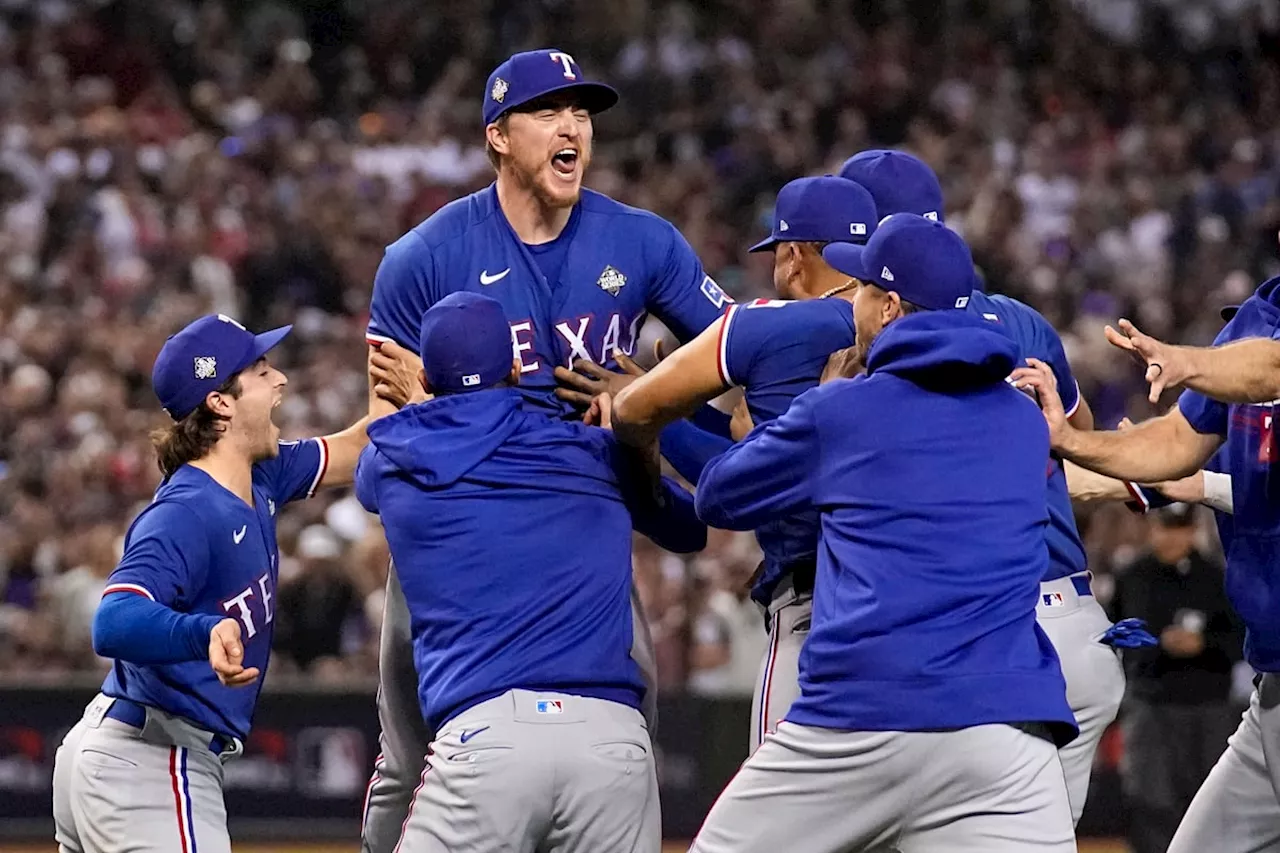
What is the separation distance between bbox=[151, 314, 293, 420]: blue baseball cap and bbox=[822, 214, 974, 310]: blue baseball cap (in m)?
1.97

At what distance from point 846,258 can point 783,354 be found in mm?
307

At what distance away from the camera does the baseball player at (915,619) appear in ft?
14.7

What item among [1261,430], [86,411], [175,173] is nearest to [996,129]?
[175,173]

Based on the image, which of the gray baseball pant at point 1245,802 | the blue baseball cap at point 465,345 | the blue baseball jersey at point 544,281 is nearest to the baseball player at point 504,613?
the blue baseball cap at point 465,345

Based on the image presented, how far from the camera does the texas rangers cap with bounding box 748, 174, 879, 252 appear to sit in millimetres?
5477

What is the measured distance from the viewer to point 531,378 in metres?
5.79

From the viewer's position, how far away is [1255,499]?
5.61m

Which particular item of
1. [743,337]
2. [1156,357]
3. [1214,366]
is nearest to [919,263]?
[743,337]

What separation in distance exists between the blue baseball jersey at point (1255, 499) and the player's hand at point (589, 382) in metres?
1.62

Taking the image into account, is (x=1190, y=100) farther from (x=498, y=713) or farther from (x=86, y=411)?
(x=498, y=713)

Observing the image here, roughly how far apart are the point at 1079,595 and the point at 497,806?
1.80 metres

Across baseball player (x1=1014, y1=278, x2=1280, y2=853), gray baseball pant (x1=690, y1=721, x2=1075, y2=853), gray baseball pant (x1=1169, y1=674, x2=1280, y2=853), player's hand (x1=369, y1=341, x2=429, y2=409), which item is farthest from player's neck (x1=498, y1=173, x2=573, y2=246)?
gray baseball pant (x1=1169, y1=674, x2=1280, y2=853)

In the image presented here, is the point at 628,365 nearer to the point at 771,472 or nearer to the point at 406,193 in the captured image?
the point at 771,472

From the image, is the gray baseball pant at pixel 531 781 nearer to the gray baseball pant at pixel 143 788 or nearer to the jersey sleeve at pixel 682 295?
the gray baseball pant at pixel 143 788
